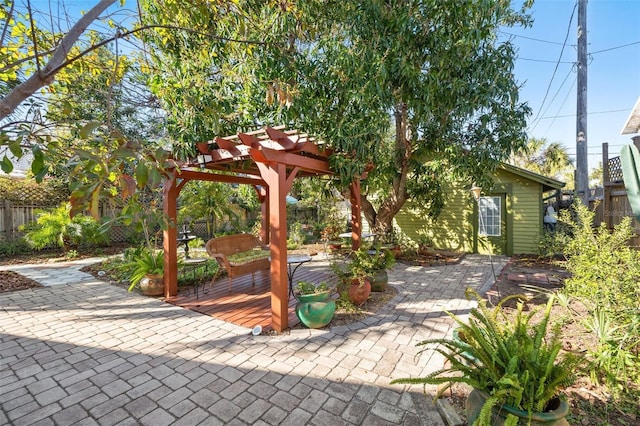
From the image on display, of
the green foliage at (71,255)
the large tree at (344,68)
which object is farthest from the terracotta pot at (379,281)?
the green foliage at (71,255)

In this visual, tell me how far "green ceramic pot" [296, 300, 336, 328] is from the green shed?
20.9 ft

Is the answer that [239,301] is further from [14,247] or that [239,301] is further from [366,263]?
[14,247]

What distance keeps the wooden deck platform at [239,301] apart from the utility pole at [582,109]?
612 centimetres

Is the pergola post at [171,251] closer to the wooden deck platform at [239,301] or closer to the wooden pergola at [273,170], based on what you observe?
the wooden pergola at [273,170]

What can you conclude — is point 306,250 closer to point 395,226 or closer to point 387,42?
point 395,226

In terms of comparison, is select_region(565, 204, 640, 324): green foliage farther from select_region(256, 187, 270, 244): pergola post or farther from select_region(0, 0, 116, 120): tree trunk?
select_region(256, 187, 270, 244): pergola post

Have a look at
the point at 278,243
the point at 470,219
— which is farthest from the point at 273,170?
the point at 470,219

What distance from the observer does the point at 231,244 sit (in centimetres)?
606

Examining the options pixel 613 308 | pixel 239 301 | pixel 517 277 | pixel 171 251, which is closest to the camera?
pixel 613 308

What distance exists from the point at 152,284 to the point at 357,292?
A: 3.57 m

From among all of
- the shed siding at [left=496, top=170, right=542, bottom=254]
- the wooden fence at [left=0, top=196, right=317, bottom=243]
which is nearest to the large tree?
the wooden fence at [left=0, top=196, right=317, bottom=243]

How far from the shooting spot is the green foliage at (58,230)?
7934mm

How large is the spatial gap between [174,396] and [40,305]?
4.01 m

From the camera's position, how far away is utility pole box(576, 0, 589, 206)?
6.46 meters
